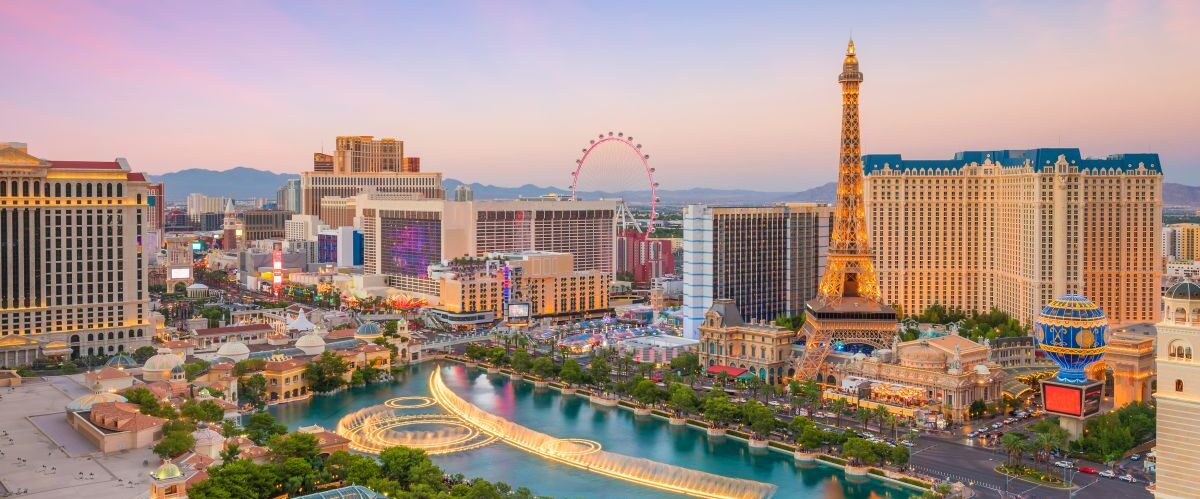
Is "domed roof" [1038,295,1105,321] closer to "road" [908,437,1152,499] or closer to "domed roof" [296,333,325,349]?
"road" [908,437,1152,499]

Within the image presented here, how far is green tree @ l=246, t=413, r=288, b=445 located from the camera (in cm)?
5291

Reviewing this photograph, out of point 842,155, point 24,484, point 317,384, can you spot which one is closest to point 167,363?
point 317,384

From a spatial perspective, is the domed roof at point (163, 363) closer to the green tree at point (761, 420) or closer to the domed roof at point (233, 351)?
the domed roof at point (233, 351)

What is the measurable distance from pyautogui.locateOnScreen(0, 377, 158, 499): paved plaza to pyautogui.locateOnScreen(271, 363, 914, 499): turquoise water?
1354 cm

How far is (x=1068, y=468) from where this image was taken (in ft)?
165

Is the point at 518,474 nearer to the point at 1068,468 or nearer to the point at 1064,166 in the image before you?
the point at 1068,468

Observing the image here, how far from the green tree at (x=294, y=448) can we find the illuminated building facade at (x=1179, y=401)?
35052 millimetres

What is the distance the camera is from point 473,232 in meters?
130

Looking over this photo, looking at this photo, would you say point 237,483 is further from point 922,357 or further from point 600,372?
point 922,357

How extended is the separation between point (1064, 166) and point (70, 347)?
79772 millimetres

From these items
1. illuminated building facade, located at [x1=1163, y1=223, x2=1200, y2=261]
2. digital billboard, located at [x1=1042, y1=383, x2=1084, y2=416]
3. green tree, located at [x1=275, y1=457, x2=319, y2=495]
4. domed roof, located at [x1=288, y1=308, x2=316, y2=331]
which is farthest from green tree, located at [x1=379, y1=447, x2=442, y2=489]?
illuminated building facade, located at [x1=1163, y1=223, x2=1200, y2=261]

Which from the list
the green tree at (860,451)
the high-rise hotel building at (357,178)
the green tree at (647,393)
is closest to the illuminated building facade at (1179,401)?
the green tree at (860,451)

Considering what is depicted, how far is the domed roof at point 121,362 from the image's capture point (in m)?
66.2

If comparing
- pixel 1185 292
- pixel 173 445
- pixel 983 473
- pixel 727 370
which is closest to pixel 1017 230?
pixel 727 370
